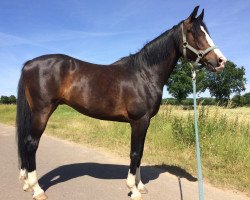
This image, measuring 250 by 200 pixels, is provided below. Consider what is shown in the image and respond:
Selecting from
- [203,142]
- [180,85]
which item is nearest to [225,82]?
[180,85]

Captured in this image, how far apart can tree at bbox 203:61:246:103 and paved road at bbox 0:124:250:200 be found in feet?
218

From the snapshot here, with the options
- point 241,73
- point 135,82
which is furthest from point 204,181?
point 241,73

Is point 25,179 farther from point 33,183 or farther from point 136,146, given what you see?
point 136,146

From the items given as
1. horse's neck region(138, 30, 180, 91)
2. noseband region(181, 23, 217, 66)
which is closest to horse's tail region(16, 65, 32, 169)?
horse's neck region(138, 30, 180, 91)

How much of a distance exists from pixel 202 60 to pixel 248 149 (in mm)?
2984

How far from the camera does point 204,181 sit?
5.13 m

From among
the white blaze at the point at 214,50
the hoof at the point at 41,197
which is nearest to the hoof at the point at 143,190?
the hoof at the point at 41,197

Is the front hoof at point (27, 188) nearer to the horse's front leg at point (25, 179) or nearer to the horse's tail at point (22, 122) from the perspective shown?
the horse's front leg at point (25, 179)

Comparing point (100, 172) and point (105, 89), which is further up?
point (105, 89)

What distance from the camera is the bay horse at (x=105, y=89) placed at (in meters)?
4.35

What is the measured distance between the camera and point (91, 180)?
511cm

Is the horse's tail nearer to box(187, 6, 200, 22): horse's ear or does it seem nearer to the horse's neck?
the horse's neck

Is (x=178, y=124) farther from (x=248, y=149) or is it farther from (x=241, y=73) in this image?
(x=241, y=73)

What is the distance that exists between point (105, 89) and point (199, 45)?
151 centimetres
